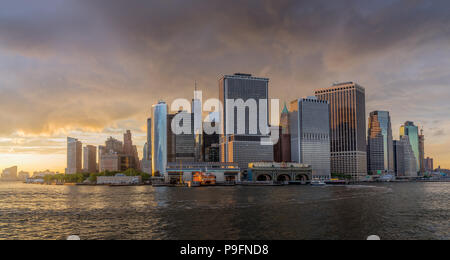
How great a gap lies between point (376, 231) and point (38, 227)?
182 feet

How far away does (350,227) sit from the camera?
5625 centimetres

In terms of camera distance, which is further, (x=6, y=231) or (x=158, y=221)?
(x=158, y=221)

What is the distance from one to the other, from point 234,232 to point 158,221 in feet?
57.5

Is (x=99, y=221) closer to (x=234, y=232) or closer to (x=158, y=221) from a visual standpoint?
(x=158, y=221)
